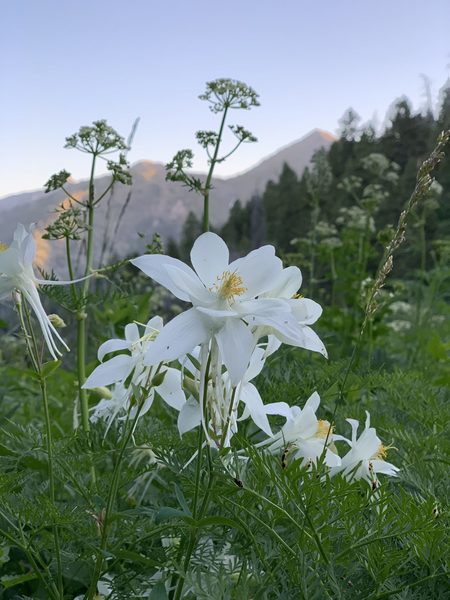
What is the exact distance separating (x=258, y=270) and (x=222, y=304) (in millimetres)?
77

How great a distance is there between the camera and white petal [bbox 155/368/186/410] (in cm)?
124

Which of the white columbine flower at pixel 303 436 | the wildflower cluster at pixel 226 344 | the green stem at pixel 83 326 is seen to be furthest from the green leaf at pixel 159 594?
the green stem at pixel 83 326

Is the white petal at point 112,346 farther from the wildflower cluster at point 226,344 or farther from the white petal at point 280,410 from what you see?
the white petal at point 280,410

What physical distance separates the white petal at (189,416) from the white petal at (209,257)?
0.21m

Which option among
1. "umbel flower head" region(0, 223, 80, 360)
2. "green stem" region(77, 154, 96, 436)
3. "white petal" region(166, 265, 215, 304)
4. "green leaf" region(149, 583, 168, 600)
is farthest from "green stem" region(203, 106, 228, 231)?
"green leaf" region(149, 583, 168, 600)

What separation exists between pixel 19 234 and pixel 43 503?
0.40m

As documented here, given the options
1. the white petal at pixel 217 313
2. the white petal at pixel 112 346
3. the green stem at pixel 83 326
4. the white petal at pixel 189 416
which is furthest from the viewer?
the green stem at pixel 83 326

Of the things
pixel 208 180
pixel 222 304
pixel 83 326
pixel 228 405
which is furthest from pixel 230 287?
pixel 208 180

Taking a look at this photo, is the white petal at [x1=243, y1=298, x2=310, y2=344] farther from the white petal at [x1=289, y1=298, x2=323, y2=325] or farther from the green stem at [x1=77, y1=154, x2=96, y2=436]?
the green stem at [x1=77, y1=154, x2=96, y2=436]

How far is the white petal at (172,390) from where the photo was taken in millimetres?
1242

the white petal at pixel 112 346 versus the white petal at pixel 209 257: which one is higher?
the white petal at pixel 209 257

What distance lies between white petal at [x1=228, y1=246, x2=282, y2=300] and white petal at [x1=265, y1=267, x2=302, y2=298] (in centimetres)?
2

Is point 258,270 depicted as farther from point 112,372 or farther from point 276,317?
point 112,372

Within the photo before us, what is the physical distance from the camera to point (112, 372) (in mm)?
1156
